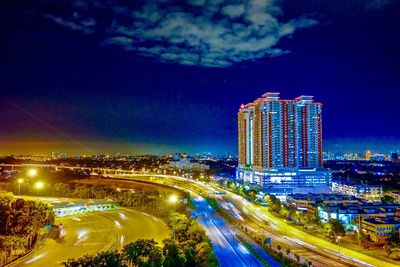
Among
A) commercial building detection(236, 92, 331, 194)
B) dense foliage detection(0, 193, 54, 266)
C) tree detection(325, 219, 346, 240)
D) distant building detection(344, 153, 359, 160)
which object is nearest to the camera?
dense foliage detection(0, 193, 54, 266)

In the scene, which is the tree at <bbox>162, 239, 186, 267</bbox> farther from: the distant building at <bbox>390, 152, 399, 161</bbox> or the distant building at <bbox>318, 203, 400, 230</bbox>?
the distant building at <bbox>390, 152, 399, 161</bbox>

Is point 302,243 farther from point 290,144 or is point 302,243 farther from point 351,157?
point 351,157

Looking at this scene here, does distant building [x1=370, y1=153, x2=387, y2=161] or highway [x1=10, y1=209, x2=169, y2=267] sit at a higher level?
distant building [x1=370, y1=153, x2=387, y2=161]

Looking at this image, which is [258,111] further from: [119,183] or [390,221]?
[390,221]

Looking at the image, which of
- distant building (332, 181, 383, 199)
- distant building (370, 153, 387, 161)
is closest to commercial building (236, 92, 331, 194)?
distant building (332, 181, 383, 199)

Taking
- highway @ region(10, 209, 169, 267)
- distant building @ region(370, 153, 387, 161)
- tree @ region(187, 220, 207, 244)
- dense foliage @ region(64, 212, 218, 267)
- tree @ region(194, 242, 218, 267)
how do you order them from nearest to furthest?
dense foliage @ region(64, 212, 218, 267) → tree @ region(194, 242, 218, 267) → tree @ region(187, 220, 207, 244) → highway @ region(10, 209, 169, 267) → distant building @ region(370, 153, 387, 161)

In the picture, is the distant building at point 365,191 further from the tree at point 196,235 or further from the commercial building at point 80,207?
the tree at point 196,235
